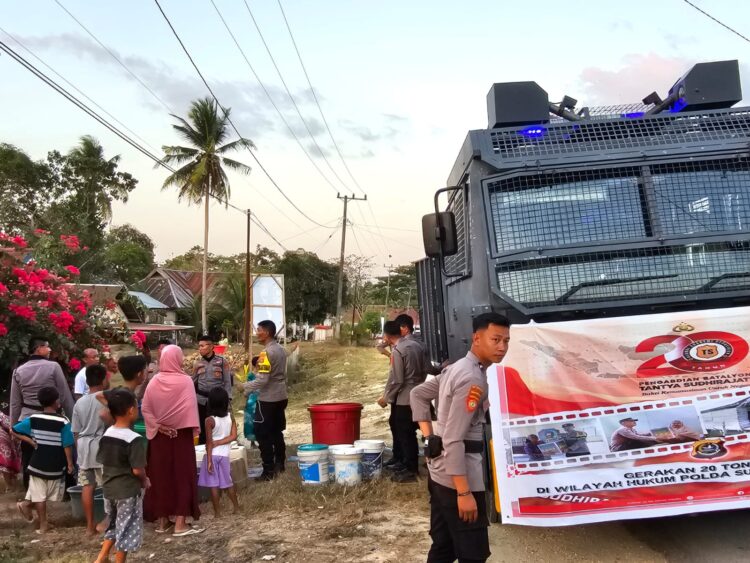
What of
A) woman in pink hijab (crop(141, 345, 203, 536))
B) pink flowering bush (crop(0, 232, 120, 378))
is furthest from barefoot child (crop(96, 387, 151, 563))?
pink flowering bush (crop(0, 232, 120, 378))

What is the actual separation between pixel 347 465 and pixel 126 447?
262 cm

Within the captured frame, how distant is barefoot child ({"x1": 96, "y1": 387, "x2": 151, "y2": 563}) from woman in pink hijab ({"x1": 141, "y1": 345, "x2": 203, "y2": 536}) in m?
0.86

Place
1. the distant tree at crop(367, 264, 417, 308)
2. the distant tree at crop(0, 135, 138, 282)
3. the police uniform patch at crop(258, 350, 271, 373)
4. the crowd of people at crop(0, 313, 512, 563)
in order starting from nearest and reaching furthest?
the crowd of people at crop(0, 313, 512, 563), the police uniform patch at crop(258, 350, 271, 373), the distant tree at crop(0, 135, 138, 282), the distant tree at crop(367, 264, 417, 308)

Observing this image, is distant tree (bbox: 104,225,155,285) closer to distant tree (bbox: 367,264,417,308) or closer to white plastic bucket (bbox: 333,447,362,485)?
distant tree (bbox: 367,264,417,308)

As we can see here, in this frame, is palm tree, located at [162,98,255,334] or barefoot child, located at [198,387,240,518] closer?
barefoot child, located at [198,387,240,518]

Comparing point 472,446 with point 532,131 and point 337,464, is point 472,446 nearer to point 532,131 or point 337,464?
point 532,131

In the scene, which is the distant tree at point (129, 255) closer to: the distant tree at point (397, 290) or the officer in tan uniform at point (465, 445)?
the distant tree at point (397, 290)

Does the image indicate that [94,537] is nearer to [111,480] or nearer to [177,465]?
[177,465]

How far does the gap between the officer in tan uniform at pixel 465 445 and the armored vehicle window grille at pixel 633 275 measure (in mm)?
1308

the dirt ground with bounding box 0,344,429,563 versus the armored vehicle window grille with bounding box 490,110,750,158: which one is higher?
the armored vehicle window grille with bounding box 490,110,750,158

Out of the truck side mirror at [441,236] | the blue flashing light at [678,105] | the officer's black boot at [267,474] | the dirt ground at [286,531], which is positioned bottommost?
the dirt ground at [286,531]

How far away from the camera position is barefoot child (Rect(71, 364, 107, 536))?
615 cm

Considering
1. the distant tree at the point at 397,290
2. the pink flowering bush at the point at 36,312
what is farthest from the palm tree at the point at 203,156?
the distant tree at the point at 397,290

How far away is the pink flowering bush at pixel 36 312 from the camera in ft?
28.3
